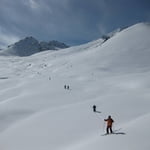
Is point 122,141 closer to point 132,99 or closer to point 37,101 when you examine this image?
point 132,99

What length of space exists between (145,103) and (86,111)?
21.7 ft

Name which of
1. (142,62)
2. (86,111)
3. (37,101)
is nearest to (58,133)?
(86,111)

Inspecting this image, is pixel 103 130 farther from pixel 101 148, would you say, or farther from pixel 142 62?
pixel 142 62

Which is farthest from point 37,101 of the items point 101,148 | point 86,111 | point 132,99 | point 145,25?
point 145,25

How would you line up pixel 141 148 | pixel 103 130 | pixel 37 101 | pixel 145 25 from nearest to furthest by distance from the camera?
1. pixel 141 148
2. pixel 103 130
3. pixel 37 101
4. pixel 145 25

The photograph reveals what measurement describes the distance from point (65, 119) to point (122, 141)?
10367mm

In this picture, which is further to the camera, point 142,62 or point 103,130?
point 142,62

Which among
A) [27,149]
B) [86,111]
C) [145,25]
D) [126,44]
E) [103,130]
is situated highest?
[145,25]

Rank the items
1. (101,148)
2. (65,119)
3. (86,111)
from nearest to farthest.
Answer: (101,148)
(65,119)
(86,111)

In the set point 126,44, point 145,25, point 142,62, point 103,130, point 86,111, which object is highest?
point 145,25

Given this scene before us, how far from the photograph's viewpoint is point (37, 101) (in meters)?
35.4

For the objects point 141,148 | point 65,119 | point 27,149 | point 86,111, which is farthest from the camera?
point 86,111

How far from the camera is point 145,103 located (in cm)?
2781

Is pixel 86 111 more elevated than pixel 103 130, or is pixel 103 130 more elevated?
pixel 86 111
